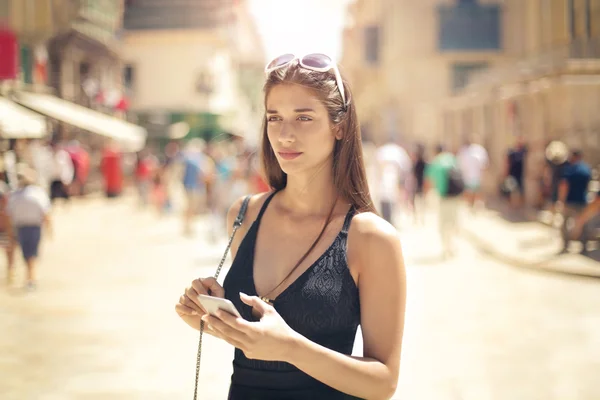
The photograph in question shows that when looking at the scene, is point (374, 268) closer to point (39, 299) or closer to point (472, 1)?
point (39, 299)

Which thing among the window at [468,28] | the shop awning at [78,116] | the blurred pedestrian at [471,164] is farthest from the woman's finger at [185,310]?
the window at [468,28]

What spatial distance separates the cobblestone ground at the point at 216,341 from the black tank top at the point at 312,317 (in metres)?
3.74

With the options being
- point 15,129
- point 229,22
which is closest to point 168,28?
point 229,22

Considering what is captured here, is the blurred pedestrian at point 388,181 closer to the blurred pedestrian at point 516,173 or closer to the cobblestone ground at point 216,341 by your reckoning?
the cobblestone ground at point 216,341

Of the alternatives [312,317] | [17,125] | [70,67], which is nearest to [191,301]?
[312,317]

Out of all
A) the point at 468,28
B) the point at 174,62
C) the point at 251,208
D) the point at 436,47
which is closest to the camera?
the point at 251,208

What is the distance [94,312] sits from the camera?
909cm

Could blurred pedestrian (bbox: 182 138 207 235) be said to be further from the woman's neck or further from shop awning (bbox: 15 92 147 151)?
the woman's neck

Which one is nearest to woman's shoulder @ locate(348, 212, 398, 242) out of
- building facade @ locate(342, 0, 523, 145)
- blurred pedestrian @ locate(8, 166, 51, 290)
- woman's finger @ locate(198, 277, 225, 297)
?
woman's finger @ locate(198, 277, 225, 297)

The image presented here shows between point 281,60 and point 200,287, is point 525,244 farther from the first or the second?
point 200,287

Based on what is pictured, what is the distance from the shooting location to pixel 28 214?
1071cm

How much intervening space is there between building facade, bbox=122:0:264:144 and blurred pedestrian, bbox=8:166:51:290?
3495cm

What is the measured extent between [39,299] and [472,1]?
3292 centimetres

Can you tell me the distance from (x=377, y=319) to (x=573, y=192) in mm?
11778
